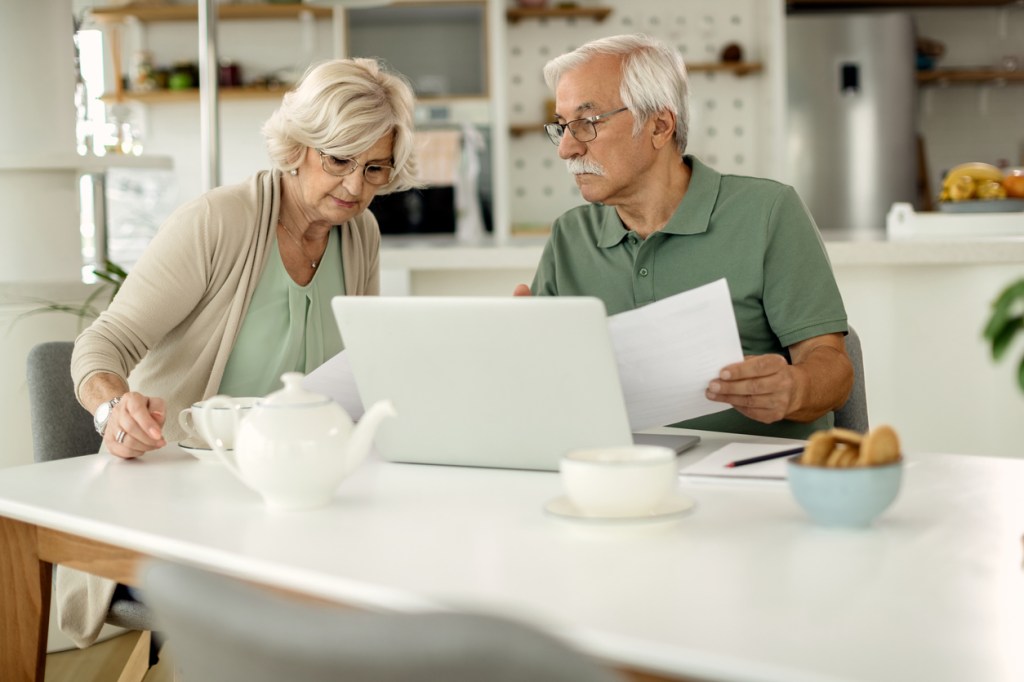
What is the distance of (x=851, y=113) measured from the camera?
5.89 meters

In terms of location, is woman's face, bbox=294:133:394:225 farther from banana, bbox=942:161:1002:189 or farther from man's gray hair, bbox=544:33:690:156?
banana, bbox=942:161:1002:189

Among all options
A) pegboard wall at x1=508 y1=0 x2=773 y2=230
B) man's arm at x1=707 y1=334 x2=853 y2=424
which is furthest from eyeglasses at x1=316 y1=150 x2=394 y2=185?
pegboard wall at x1=508 y1=0 x2=773 y2=230

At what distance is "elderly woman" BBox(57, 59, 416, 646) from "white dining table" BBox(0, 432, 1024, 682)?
431 mm

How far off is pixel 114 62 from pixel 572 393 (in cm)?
573

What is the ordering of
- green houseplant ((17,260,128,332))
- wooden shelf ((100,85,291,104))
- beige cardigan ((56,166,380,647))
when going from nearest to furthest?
beige cardigan ((56,166,380,647))
green houseplant ((17,260,128,332))
wooden shelf ((100,85,291,104))

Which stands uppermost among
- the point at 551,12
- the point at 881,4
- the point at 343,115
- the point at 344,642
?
the point at 881,4

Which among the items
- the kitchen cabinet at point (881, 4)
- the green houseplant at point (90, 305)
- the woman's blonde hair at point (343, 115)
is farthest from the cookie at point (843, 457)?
the kitchen cabinet at point (881, 4)

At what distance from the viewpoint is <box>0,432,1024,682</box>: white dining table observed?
77 centimetres

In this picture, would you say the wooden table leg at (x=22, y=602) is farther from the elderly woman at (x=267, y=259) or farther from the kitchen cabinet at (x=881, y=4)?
the kitchen cabinet at (x=881, y=4)

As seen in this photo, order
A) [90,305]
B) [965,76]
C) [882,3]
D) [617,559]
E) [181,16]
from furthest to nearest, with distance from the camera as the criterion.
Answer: [882,3] → [965,76] → [181,16] → [90,305] → [617,559]

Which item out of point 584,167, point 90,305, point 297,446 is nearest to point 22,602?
point 297,446

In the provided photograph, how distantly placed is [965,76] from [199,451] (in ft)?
19.1

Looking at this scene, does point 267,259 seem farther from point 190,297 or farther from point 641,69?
point 641,69

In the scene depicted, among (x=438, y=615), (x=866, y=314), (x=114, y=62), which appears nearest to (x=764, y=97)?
(x=866, y=314)
